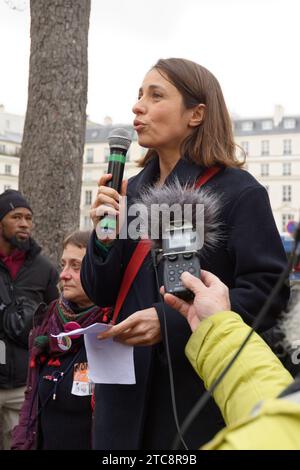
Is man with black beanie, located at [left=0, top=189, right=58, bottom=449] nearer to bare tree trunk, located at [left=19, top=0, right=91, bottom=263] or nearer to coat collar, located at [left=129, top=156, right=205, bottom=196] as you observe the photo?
bare tree trunk, located at [left=19, top=0, right=91, bottom=263]

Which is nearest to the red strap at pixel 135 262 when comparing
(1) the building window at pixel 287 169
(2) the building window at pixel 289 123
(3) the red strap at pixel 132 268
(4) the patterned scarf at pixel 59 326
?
(3) the red strap at pixel 132 268

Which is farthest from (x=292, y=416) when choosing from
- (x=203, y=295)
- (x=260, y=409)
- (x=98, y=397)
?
Answer: (x=98, y=397)

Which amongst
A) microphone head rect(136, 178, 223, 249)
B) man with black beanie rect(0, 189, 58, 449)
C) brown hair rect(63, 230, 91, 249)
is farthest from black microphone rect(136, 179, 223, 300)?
man with black beanie rect(0, 189, 58, 449)

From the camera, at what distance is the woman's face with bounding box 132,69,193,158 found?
2.24 m

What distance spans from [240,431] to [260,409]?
0.04m

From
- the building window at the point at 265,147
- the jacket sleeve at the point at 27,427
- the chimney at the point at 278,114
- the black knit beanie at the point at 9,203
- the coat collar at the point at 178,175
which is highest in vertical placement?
the chimney at the point at 278,114

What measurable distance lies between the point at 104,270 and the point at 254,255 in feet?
1.65

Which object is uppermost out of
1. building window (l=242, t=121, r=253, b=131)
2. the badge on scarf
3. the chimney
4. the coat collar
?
the chimney

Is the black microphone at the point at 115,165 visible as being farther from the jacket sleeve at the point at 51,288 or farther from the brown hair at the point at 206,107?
the jacket sleeve at the point at 51,288

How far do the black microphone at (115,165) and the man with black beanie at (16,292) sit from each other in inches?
87.4

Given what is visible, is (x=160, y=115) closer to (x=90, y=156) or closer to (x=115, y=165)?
(x=115, y=165)

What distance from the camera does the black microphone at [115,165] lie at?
6.60ft

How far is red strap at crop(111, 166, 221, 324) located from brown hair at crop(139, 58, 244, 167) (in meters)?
0.06

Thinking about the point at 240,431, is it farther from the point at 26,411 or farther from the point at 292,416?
the point at 26,411
